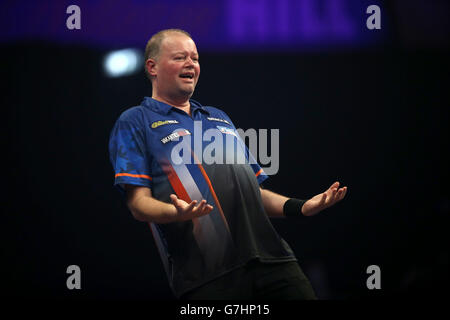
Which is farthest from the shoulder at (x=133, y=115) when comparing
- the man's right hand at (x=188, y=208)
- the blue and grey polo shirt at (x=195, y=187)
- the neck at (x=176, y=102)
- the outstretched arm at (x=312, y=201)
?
the outstretched arm at (x=312, y=201)

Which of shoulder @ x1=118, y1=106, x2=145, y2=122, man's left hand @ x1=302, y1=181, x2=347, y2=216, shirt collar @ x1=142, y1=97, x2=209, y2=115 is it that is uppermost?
shirt collar @ x1=142, y1=97, x2=209, y2=115

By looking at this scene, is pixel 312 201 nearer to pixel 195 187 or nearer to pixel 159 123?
pixel 195 187

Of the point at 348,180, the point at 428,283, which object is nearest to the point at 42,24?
the point at 348,180

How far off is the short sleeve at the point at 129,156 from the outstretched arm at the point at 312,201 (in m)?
0.55

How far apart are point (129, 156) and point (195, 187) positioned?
0.29 metres

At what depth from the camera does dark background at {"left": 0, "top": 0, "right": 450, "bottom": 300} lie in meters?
2.98

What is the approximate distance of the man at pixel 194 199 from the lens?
186cm

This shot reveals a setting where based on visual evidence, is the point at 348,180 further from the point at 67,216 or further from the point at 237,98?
the point at 67,216

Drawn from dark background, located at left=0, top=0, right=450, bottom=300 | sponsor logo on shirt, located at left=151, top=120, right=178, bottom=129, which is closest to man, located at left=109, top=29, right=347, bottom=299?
sponsor logo on shirt, located at left=151, top=120, right=178, bottom=129

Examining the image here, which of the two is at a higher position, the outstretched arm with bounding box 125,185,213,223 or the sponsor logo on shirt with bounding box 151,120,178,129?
the sponsor logo on shirt with bounding box 151,120,178,129

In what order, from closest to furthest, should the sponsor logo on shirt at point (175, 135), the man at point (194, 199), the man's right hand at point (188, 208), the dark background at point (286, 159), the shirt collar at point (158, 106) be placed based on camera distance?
the man's right hand at point (188, 208) < the man at point (194, 199) < the sponsor logo on shirt at point (175, 135) < the shirt collar at point (158, 106) < the dark background at point (286, 159)

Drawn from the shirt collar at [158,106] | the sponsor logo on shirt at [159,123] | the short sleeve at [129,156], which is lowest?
the short sleeve at [129,156]

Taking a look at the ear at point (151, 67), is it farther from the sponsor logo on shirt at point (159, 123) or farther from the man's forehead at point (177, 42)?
the sponsor logo on shirt at point (159, 123)

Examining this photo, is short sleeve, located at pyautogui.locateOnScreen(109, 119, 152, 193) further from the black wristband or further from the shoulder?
the black wristband
